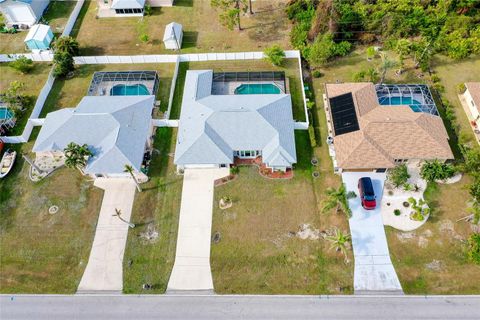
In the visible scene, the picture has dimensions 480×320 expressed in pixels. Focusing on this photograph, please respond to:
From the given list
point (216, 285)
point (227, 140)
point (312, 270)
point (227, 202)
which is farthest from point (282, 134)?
point (216, 285)

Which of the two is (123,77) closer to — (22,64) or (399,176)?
(22,64)

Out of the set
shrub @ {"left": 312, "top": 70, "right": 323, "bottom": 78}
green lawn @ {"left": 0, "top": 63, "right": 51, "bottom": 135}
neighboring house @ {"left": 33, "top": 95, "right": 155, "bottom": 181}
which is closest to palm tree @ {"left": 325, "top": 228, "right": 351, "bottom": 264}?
neighboring house @ {"left": 33, "top": 95, "right": 155, "bottom": 181}

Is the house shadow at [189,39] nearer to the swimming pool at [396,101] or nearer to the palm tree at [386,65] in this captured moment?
the palm tree at [386,65]

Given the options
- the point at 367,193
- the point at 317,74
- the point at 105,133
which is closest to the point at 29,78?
the point at 105,133

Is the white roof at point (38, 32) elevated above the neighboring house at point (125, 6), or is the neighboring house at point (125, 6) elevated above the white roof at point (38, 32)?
the neighboring house at point (125, 6)

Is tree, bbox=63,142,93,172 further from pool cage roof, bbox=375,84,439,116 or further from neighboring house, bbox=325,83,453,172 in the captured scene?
pool cage roof, bbox=375,84,439,116

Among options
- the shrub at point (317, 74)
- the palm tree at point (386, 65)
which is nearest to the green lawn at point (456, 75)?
the palm tree at point (386, 65)
